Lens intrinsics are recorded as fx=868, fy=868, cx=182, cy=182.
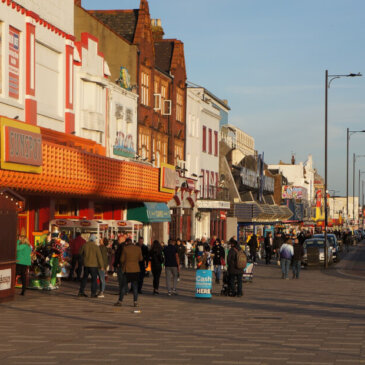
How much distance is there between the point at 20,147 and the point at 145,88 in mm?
23363

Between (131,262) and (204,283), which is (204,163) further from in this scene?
(131,262)

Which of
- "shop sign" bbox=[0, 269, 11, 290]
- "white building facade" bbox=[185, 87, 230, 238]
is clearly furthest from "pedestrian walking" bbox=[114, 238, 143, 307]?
"white building facade" bbox=[185, 87, 230, 238]

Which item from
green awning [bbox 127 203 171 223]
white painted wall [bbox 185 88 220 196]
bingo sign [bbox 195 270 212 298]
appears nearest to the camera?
bingo sign [bbox 195 270 212 298]

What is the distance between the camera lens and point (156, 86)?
163ft

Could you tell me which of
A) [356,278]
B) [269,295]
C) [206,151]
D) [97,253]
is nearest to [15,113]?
[97,253]

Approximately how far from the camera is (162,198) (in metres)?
43.0

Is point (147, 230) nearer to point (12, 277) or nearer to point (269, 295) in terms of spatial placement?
point (269, 295)

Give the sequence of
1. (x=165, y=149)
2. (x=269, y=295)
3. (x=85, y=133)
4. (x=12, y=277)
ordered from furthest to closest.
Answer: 1. (x=165, y=149)
2. (x=85, y=133)
3. (x=269, y=295)
4. (x=12, y=277)

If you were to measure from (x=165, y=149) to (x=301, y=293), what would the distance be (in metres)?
25.1

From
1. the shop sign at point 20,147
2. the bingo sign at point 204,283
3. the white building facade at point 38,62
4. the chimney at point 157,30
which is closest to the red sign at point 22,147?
the shop sign at point 20,147

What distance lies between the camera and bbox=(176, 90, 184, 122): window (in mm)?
54875

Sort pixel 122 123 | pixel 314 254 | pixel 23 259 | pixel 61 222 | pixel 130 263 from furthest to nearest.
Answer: pixel 314 254 → pixel 122 123 → pixel 61 222 → pixel 23 259 → pixel 130 263

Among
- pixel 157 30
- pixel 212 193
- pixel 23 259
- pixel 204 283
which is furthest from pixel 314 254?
pixel 23 259

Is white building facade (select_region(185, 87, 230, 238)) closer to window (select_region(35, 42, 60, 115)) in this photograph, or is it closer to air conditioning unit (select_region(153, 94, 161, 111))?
air conditioning unit (select_region(153, 94, 161, 111))
